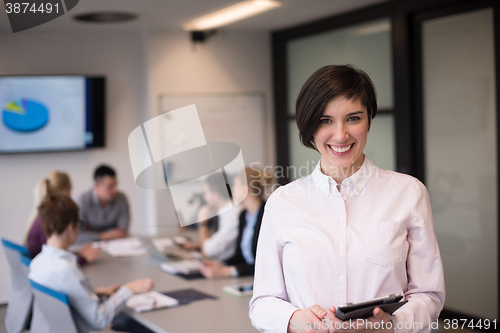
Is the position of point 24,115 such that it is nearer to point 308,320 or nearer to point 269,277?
point 269,277

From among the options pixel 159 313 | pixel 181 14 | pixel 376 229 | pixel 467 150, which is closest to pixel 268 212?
pixel 376 229

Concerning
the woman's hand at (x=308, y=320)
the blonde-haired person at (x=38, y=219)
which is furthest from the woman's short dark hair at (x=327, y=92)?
the blonde-haired person at (x=38, y=219)

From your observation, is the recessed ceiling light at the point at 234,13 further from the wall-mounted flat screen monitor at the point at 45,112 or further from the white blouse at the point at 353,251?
the white blouse at the point at 353,251

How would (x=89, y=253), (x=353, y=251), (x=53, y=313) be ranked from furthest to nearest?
(x=89, y=253), (x=53, y=313), (x=353, y=251)

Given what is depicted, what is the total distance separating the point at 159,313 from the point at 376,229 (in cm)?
135

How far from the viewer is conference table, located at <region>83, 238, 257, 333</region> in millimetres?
2117

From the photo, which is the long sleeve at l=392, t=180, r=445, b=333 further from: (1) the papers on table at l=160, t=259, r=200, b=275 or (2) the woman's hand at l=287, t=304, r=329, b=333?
(1) the papers on table at l=160, t=259, r=200, b=275

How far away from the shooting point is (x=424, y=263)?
1271 millimetres

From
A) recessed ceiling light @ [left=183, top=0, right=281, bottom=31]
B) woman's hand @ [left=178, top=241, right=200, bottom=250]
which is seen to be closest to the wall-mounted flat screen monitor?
recessed ceiling light @ [left=183, top=0, right=281, bottom=31]

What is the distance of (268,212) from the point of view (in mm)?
1365

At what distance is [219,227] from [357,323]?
8.40 ft

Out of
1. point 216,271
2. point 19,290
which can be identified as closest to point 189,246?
point 216,271

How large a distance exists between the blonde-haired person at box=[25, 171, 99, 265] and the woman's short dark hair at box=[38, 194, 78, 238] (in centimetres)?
5

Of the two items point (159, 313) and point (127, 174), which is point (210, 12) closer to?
point (159, 313)
